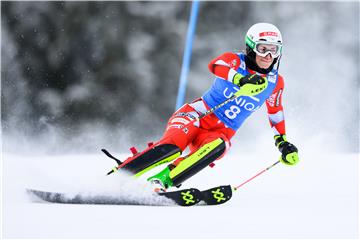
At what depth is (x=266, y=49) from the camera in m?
3.32

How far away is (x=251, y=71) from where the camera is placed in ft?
11.2

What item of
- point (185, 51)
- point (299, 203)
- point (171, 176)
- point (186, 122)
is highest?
point (185, 51)

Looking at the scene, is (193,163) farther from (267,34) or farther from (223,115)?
(267,34)

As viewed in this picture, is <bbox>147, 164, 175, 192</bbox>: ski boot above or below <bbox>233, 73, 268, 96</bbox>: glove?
below

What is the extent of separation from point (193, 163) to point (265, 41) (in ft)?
2.96

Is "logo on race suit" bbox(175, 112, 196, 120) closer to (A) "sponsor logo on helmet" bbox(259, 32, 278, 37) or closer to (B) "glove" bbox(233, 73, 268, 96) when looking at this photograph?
(B) "glove" bbox(233, 73, 268, 96)

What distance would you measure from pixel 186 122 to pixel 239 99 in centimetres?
39

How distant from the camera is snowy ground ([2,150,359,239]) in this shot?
2158 millimetres

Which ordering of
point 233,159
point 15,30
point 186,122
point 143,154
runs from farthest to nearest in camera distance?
point 15,30, point 233,159, point 186,122, point 143,154

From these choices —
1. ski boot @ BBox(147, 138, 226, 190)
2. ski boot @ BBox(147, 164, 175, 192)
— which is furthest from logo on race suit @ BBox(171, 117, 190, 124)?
ski boot @ BBox(147, 164, 175, 192)

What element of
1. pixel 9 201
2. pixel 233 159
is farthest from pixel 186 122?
pixel 233 159

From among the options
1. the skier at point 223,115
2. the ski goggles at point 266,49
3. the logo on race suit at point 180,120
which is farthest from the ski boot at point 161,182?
the ski goggles at point 266,49

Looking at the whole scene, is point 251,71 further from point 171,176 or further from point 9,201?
point 9,201

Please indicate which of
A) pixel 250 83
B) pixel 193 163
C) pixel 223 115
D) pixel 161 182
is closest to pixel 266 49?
pixel 250 83
